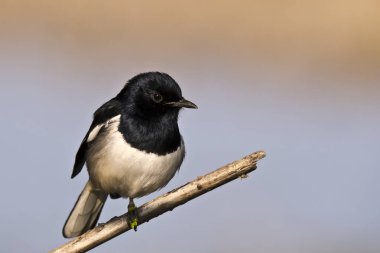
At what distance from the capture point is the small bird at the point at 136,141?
8.14 m

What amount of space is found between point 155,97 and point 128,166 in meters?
0.53

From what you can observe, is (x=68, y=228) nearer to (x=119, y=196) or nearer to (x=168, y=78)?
(x=119, y=196)

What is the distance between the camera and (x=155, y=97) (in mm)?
8367

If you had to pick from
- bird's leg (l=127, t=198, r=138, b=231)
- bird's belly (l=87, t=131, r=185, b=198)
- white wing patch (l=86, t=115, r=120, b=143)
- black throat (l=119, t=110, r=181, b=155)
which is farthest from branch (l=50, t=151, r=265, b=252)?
white wing patch (l=86, t=115, r=120, b=143)

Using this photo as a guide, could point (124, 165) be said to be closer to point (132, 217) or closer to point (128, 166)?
point (128, 166)

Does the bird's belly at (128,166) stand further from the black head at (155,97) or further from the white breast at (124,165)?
the black head at (155,97)

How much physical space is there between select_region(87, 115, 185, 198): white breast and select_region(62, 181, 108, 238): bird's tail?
13.4 inches

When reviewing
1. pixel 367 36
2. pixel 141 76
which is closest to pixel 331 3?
pixel 367 36

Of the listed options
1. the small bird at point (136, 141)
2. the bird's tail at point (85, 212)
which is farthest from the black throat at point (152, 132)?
the bird's tail at point (85, 212)

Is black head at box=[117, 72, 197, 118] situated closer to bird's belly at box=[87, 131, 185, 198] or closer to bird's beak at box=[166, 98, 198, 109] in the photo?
bird's beak at box=[166, 98, 198, 109]

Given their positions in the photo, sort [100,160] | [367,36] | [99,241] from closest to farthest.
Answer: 1. [99,241]
2. [100,160]
3. [367,36]

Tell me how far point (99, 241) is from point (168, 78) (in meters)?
1.24

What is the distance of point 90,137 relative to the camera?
8.45 meters

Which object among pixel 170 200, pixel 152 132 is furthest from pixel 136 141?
pixel 170 200
